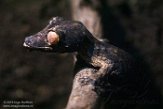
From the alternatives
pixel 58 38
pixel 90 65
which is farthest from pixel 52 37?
pixel 90 65

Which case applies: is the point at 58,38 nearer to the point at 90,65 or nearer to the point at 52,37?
the point at 52,37

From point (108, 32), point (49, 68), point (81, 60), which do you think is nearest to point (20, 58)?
point (49, 68)
